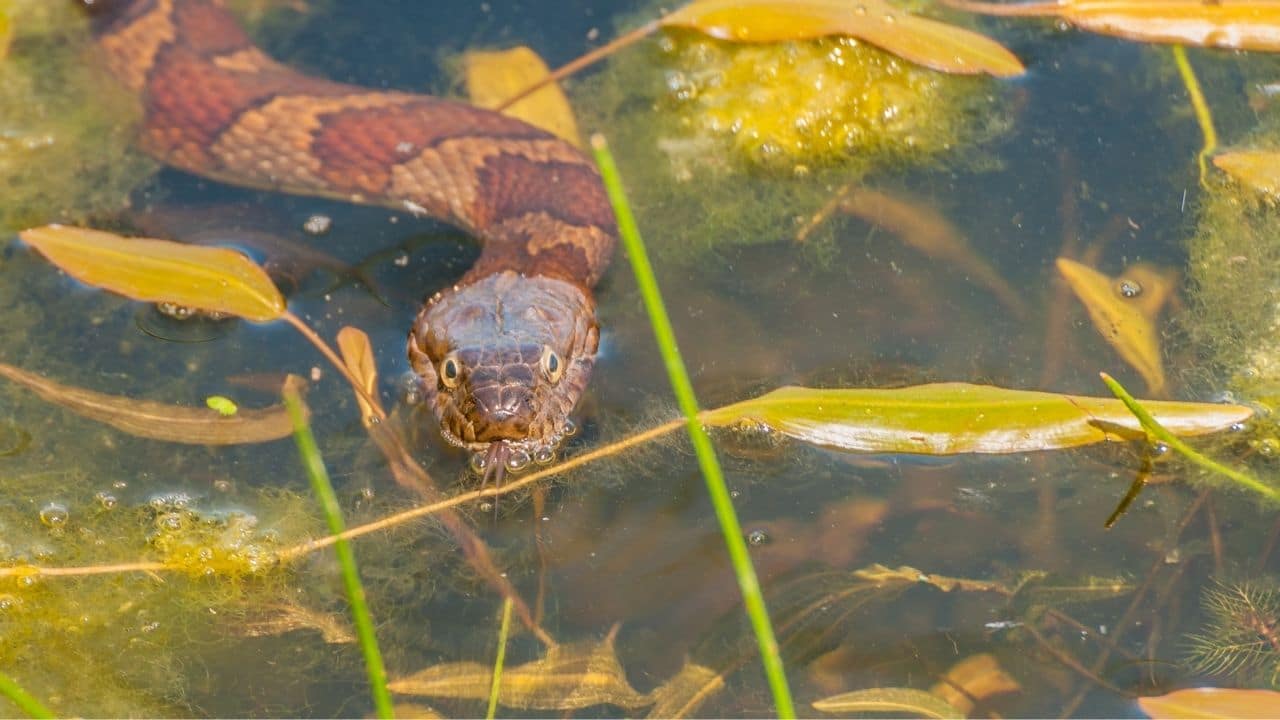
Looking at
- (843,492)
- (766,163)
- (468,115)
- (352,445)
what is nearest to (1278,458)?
(843,492)

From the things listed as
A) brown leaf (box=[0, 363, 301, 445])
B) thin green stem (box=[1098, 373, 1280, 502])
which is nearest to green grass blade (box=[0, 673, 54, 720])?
brown leaf (box=[0, 363, 301, 445])

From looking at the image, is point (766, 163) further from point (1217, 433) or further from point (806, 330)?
point (1217, 433)

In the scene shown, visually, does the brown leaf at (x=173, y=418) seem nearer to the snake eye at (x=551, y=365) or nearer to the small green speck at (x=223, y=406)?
the small green speck at (x=223, y=406)

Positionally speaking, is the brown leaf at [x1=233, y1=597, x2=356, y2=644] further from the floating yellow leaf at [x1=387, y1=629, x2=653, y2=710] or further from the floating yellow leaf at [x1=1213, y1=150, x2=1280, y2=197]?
the floating yellow leaf at [x1=1213, y1=150, x2=1280, y2=197]

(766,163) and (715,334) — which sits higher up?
(766,163)

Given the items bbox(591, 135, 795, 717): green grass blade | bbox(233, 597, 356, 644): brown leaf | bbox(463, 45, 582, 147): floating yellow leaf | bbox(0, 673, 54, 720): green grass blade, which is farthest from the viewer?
bbox(463, 45, 582, 147): floating yellow leaf

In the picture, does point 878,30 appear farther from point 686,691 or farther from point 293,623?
point 293,623
